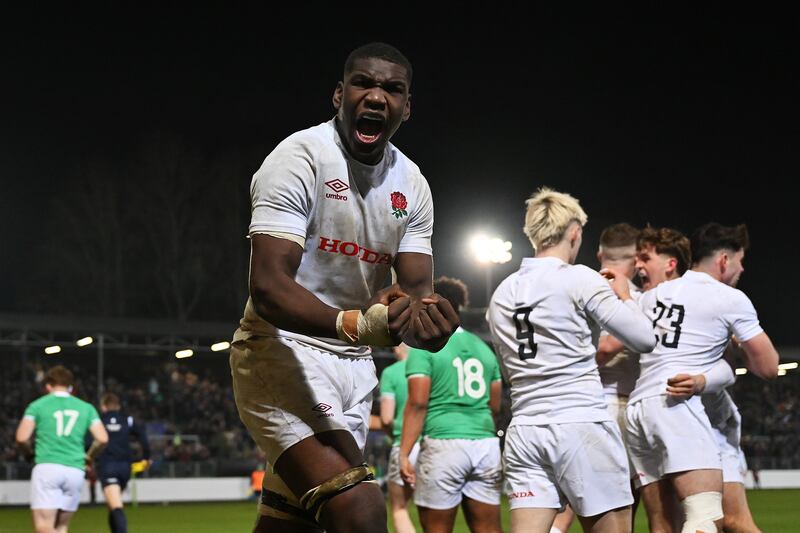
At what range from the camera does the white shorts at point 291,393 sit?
482 centimetres

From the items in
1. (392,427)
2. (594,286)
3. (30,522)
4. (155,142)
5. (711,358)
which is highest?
(155,142)

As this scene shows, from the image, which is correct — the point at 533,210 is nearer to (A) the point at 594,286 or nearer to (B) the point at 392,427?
(A) the point at 594,286

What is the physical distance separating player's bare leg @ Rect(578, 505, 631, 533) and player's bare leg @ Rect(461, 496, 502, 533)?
2775mm

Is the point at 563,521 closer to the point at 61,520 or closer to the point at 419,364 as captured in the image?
the point at 419,364

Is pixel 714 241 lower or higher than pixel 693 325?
higher

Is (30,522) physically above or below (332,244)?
below

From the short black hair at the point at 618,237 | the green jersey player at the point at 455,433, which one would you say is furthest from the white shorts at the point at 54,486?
the short black hair at the point at 618,237

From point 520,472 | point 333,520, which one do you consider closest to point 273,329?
point 333,520

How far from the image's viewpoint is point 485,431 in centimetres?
977

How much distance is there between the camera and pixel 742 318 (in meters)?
7.82

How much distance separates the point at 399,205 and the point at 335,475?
46.1 inches

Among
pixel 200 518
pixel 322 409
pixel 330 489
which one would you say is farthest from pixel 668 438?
pixel 200 518

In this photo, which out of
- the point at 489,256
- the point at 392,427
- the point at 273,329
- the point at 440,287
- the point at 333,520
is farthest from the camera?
the point at 489,256

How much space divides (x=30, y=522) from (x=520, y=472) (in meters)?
18.3
